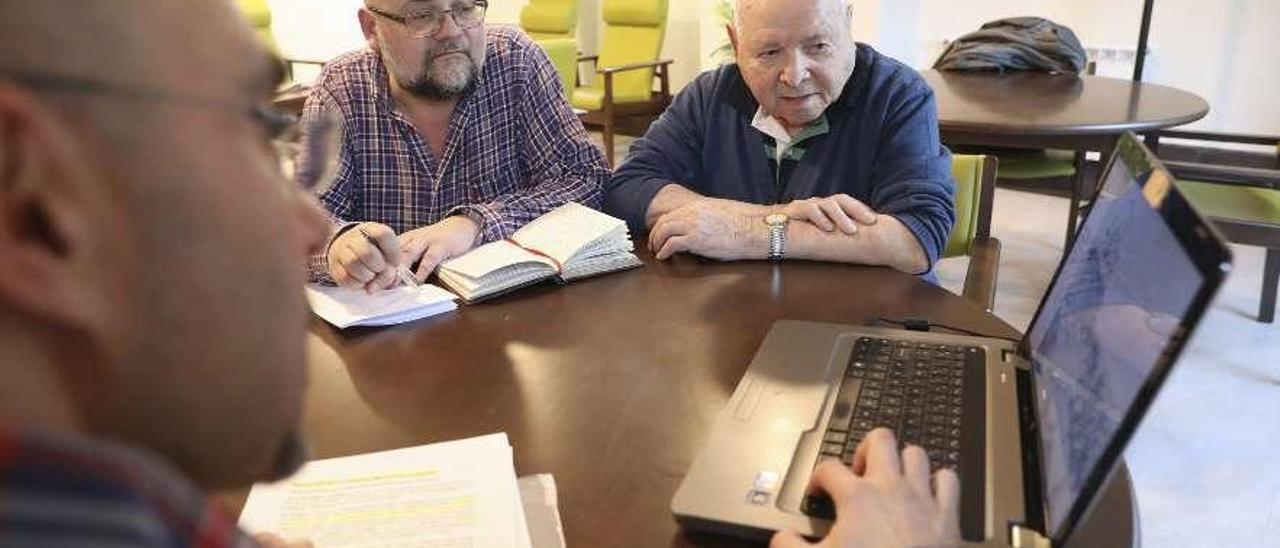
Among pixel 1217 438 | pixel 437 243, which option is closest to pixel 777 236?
pixel 437 243

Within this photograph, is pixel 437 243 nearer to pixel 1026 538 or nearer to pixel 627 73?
pixel 1026 538

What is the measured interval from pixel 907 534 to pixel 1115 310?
28 centimetres

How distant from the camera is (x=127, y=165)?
402 mm

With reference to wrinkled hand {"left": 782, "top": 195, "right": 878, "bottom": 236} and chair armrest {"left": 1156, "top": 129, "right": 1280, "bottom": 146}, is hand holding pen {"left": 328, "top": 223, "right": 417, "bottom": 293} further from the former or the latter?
chair armrest {"left": 1156, "top": 129, "right": 1280, "bottom": 146}

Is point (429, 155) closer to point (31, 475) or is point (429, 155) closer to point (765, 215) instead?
point (765, 215)

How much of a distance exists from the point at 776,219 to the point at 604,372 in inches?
19.4

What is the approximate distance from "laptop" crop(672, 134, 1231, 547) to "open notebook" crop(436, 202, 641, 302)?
0.36 meters

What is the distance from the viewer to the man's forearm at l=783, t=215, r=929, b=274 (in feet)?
4.74

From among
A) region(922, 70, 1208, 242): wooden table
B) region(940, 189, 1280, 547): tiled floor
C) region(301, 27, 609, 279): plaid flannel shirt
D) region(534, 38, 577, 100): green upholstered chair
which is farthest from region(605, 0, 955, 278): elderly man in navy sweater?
region(534, 38, 577, 100): green upholstered chair

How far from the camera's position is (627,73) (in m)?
5.59

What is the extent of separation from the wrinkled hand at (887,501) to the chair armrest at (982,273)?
747 mm

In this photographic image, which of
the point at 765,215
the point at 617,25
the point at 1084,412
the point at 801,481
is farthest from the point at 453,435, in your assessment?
the point at 617,25

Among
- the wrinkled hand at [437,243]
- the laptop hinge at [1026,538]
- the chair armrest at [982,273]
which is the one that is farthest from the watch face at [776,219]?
the laptop hinge at [1026,538]

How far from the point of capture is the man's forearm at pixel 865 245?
145 cm
